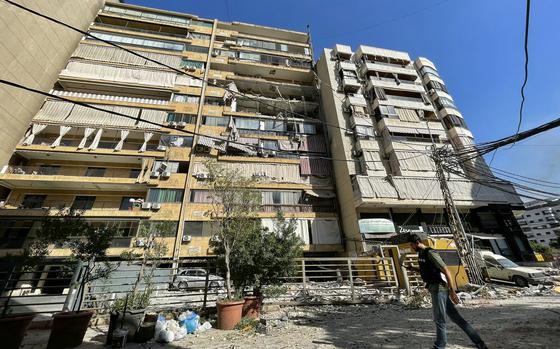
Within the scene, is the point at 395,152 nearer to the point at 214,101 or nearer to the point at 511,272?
the point at 511,272

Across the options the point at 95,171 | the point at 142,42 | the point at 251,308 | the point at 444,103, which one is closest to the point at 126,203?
the point at 95,171

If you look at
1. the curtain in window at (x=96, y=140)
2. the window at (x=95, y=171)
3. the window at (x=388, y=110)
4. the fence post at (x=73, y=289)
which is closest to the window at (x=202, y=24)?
the curtain in window at (x=96, y=140)

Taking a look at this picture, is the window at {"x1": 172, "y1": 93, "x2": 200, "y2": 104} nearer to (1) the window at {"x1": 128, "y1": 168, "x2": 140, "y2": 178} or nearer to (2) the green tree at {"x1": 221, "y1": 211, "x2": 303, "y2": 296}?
(1) the window at {"x1": 128, "y1": 168, "x2": 140, "y2": 178}

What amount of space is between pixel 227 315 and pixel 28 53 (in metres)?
21.6

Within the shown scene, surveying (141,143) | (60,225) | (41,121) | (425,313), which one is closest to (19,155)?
(41,121)

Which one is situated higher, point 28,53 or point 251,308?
point 28,53

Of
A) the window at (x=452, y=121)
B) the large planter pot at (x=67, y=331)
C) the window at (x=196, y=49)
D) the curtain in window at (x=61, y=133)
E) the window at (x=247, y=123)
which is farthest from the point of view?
the window at (x=196, y=49)

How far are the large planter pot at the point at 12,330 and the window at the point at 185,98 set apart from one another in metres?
23.2

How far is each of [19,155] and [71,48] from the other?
11.3 m

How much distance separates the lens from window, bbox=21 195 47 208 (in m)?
18.1

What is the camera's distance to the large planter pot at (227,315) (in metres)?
5.79

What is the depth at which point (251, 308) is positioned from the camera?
6535 millimetres

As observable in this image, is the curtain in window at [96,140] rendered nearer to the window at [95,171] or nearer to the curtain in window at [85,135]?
the curtain in window at [85,135]

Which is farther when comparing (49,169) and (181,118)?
(181,118)
